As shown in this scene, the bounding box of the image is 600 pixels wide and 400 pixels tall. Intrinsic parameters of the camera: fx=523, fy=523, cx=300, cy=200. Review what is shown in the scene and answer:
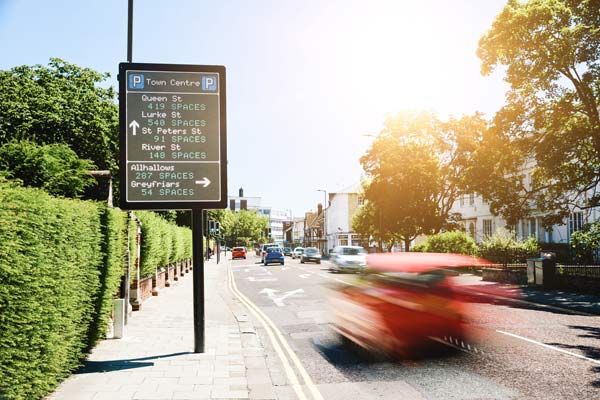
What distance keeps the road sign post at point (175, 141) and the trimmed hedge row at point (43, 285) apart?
3.47 ft

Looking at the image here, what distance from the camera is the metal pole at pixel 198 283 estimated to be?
9023 mm

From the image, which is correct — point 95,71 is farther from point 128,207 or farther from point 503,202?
→ point 128,207

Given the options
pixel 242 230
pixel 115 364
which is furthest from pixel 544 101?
pixel 242 230

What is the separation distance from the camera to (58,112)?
33.4 m

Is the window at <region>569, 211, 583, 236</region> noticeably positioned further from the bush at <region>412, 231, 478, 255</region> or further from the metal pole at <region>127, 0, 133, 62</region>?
the metal pole at <region>127, 0, 133, 62</region>

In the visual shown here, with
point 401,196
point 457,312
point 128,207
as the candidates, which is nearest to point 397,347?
point 457,312

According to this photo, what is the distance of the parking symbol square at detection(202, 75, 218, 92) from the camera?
9406mm

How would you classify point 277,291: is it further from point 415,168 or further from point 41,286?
point 415,168

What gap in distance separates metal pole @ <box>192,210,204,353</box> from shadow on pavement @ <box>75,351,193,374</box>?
0.73 m

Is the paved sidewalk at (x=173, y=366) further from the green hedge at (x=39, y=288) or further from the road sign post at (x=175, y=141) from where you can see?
the road sign post at (x=175, y=141)

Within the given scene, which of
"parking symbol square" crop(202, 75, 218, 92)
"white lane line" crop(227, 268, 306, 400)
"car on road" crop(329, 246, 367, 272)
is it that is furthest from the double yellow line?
"car on road" crop(329, 246, 367, 272)

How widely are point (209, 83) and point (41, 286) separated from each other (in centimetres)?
495

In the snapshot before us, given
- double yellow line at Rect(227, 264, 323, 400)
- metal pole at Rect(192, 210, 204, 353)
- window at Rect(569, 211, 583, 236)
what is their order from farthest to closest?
window at Rect(569, 211, 583, 236) < metal pole at Rect(192, 210, 204, 353) < double yellow line at Rect(227, 264, 323, 400)

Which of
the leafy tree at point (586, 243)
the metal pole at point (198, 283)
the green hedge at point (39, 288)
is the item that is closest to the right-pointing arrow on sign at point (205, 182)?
the metal pole at point (198, 283)
